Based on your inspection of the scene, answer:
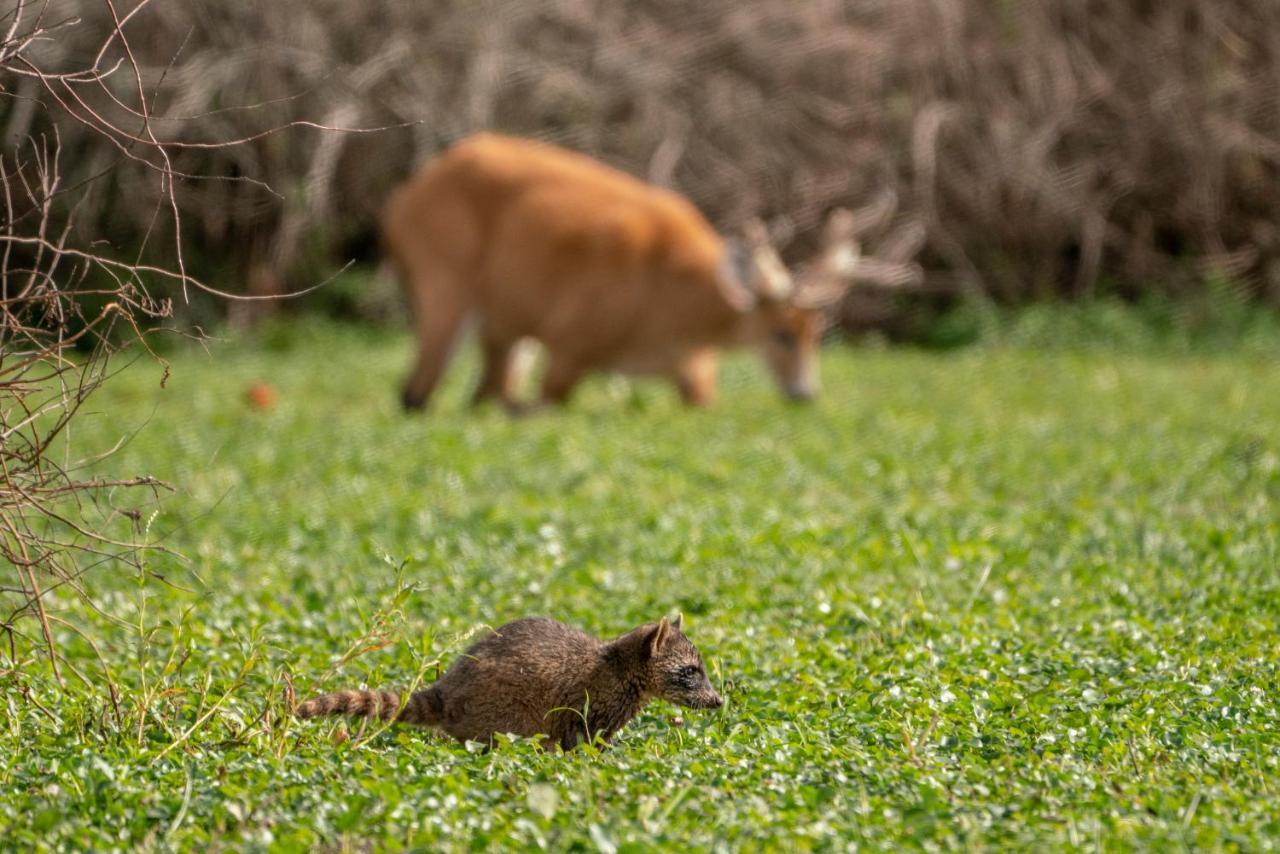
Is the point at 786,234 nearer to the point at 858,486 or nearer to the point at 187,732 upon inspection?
the point at 858,486

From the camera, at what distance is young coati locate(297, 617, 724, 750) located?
165 inches

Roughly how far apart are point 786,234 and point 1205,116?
4017 mm

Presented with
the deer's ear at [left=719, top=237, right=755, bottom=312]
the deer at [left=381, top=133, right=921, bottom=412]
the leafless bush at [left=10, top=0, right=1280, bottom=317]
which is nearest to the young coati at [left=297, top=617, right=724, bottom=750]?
the deer at [left=381, top=133, right=921, bottom=412]

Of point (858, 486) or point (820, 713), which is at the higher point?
point (820, 713)

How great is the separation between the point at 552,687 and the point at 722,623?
1.23 meters

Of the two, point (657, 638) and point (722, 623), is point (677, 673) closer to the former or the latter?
point (657, 638)

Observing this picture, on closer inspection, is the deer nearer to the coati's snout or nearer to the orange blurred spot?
the orange blurred spot

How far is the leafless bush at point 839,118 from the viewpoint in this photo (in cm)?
1514

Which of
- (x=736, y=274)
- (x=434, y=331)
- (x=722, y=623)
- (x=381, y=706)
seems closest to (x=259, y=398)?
(x=434, y=331)

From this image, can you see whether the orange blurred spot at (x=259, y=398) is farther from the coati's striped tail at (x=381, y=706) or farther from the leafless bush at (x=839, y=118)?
the coati's striped tail at (x=381, y=706)

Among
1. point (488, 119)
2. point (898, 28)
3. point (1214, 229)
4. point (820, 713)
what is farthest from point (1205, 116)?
point (820, 713)

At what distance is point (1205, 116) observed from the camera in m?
15.3

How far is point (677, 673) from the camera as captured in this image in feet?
14.0

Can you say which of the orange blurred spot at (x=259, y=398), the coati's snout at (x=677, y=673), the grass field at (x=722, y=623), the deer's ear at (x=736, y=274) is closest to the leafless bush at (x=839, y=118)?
the deer's ear at (x=736, y=274)
